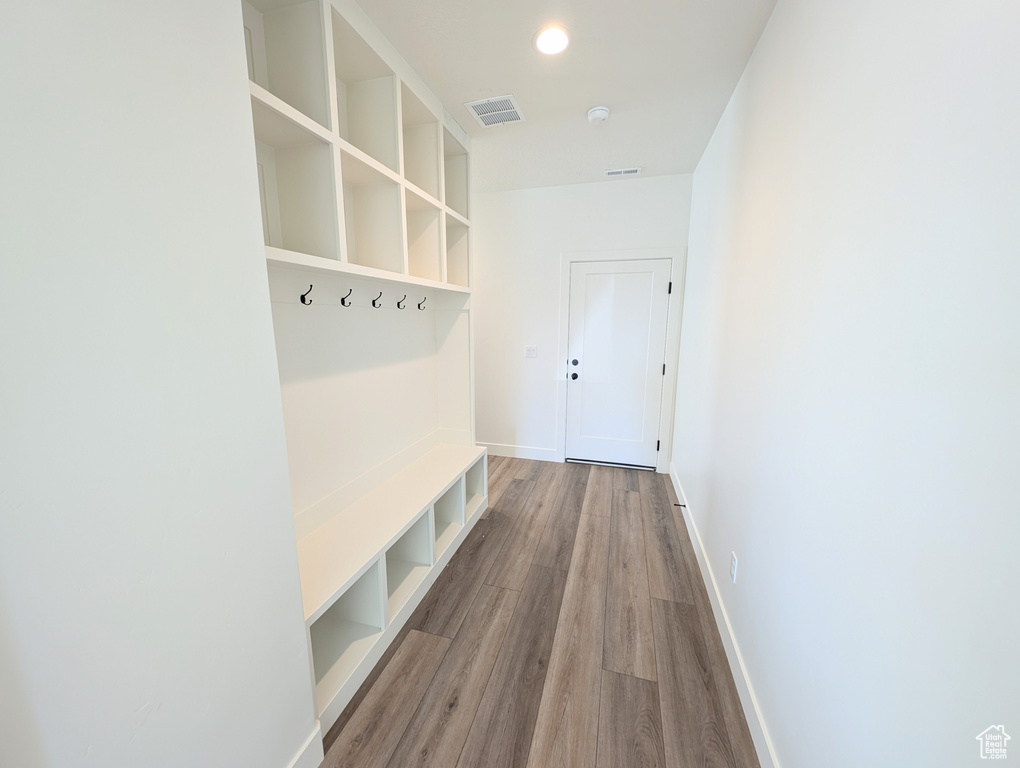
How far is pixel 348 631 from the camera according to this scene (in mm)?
1725

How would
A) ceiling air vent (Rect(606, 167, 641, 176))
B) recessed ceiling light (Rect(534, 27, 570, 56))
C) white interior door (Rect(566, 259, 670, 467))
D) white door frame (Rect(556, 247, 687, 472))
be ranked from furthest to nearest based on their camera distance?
white interior door (Rect(566, 259, 670, 467)) < white door frame (Rect(556, 247, 687, 472)) < ceiling air vent (Rect(606, 167, 641, 176)) < recessed ceiling light (Rect(534, 27, 570, 56))

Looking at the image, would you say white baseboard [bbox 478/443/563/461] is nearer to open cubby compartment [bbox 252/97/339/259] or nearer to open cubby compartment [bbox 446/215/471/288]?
open cubby compartment [bbox 446/215/471/288]

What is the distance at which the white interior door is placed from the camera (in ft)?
11.5

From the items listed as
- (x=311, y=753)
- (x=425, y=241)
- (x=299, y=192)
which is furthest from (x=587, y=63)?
(x=311, y=753)

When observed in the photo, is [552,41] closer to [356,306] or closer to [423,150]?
[423,150]

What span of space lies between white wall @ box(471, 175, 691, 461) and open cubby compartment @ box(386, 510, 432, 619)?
6.68 feet

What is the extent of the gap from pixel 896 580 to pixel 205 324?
1.54 meters

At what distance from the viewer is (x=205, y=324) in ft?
2.90

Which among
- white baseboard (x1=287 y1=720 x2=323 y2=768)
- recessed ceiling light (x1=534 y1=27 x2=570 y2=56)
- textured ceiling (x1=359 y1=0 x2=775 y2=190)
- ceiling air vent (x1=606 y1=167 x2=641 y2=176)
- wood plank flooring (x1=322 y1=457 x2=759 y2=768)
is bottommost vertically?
wood plank flooring (x1=322 y1=457 x2=759 y2=768)

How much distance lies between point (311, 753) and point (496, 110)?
2996 millimetres

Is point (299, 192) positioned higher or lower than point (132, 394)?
higher

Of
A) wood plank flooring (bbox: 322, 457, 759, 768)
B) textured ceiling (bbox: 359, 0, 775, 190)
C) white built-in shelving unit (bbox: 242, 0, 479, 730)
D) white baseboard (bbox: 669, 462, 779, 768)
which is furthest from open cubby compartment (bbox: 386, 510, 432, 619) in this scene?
textured ceiling (bbox: 359, 0, 775, 190)

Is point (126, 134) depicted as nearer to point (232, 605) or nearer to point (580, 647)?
point (232, 605)

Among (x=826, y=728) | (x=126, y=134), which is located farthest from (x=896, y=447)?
(x=126, y=134)
